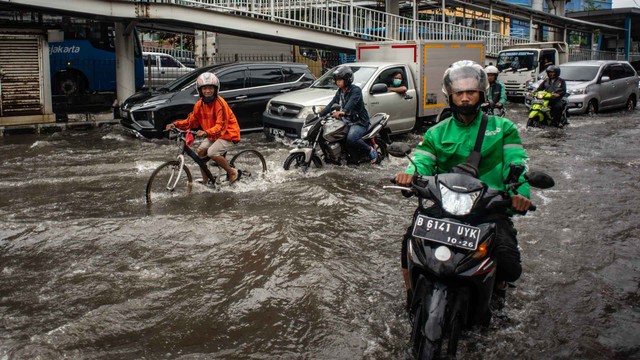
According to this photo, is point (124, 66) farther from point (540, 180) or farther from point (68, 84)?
point (540, 180)

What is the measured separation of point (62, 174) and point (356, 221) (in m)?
5.54

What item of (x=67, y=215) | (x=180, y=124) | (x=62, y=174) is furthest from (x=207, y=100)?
(x=62, y=174)

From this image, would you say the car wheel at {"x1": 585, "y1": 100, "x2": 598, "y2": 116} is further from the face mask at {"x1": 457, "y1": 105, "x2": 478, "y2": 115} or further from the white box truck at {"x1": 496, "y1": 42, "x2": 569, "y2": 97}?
the face mask at {"x1": 457, "y1": 105, "x2": 478, "y2": 115}

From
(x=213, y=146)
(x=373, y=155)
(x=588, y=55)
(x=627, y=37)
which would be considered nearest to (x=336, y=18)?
(x=373, y=155)

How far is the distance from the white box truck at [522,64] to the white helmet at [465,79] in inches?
783

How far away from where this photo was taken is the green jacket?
13.3 feet

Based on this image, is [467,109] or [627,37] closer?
[467,109]

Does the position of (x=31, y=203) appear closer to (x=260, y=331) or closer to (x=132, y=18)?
(x=260, y=331)

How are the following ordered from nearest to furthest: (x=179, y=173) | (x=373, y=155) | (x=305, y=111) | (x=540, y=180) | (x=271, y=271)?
(x=540, y=180) → (x=271, y=271) → (x=179, y=173) → (x=373, y=155) → (x=305, y=111)

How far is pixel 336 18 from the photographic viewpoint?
1864 centimetres

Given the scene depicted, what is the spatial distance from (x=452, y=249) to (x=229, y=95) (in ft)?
35.8

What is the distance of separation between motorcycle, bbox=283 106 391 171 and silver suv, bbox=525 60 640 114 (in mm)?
8886

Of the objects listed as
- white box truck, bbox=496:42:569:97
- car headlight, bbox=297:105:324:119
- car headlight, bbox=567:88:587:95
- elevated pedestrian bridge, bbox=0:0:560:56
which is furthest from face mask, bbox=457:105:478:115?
white box truck, bbox=496:42:569:97

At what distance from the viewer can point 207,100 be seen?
8141 mm
